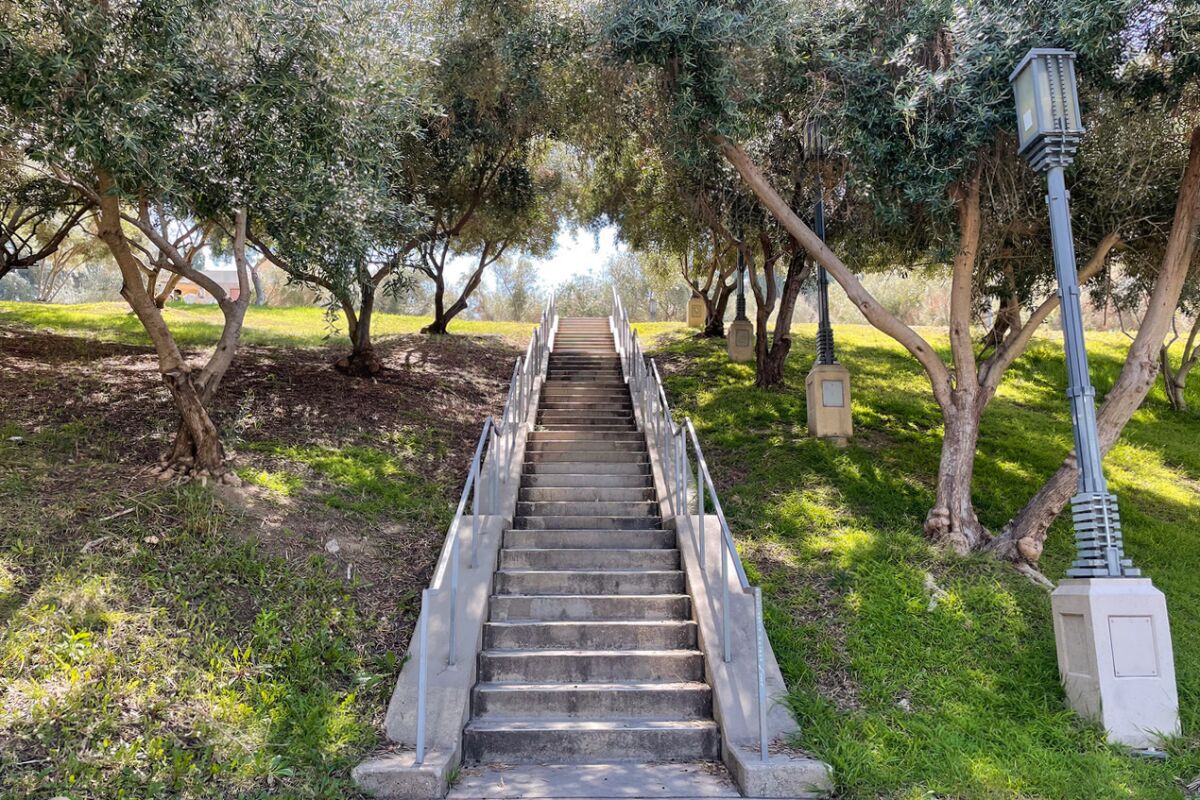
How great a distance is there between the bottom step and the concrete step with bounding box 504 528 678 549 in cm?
244

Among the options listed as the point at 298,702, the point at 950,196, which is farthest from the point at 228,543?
the point at 950,196

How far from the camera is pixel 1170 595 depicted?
7.19 metres

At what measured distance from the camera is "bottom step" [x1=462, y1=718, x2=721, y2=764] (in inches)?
203

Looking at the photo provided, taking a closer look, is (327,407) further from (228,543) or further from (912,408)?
(912,408)

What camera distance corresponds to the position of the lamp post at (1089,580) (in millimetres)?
5090

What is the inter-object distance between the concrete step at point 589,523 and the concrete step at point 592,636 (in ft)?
5.96

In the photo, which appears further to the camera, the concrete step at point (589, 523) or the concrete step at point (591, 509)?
the concrete step at point (591, 509)

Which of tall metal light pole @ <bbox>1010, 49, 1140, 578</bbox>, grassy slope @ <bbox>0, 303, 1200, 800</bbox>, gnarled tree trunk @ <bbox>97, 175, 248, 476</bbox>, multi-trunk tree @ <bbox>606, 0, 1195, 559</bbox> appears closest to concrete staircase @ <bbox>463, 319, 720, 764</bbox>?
grassy slope @ <bbox>0, 303, 1200, 800</bbox>

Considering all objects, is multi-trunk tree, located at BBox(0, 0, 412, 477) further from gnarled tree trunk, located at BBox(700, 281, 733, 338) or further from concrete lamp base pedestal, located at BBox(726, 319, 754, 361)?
gnarled tree trunk, located at BBox(700, 281, 733, 338)

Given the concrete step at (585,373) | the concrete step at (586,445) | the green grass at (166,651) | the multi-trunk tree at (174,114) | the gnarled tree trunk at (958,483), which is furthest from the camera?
the concrete step at (585,373)

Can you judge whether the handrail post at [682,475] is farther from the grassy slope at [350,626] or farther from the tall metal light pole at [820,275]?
the tall metal light pole at [820,275]

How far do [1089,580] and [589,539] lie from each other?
398 centimetres

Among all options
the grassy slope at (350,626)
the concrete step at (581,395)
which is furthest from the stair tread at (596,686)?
the concrete step at (581,395)

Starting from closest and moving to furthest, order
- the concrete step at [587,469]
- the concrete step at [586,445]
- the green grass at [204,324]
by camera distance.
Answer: the concrete step at [587,469]
the concrete step at [586,445]
the green grass at [204,324]
